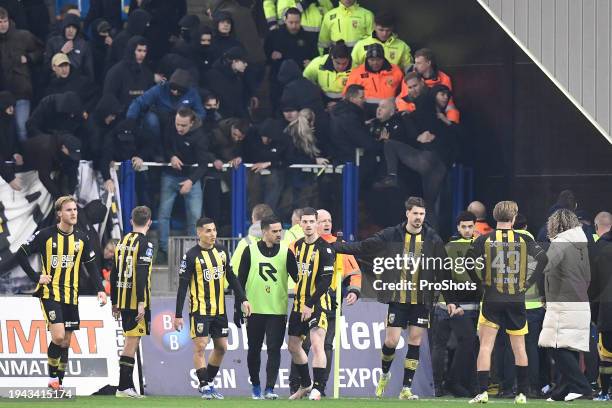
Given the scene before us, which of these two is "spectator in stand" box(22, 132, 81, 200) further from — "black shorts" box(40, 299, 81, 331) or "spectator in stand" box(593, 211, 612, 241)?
"spectator in stand" box(593, 211, 612, 241)

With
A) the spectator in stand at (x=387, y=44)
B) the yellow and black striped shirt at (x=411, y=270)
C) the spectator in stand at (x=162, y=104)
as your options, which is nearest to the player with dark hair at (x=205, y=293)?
the yellow and black striped shirt at (x=411, y=270)

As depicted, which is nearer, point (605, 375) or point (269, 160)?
point (605, 375)

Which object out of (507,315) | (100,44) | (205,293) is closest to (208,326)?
(205,293)

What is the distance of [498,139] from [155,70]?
4515mm

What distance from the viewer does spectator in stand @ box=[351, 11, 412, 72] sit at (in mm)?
20328

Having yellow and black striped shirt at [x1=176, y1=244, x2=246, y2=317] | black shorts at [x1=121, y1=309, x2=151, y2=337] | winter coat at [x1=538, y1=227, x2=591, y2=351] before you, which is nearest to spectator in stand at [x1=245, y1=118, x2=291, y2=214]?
yellow and black striped shirt at [x1=176, y1=244, x2=246, y2=317]

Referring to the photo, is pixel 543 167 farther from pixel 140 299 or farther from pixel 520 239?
pixel 140 299

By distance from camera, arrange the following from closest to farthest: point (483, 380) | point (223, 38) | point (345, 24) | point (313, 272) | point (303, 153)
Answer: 1. point (483, 380)
2. point (313, 272)
3. point (303, 153)
4. point (223, 38)
5. point (345, 24)

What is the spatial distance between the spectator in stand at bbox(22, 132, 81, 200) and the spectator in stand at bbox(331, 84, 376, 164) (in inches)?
127

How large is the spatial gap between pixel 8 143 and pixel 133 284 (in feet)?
12.3

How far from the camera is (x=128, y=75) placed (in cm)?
1966

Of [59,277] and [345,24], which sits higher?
[345,24]

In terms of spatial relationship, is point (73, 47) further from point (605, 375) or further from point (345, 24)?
point (605, 375)

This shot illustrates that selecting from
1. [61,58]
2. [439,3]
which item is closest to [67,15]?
[61,58]
